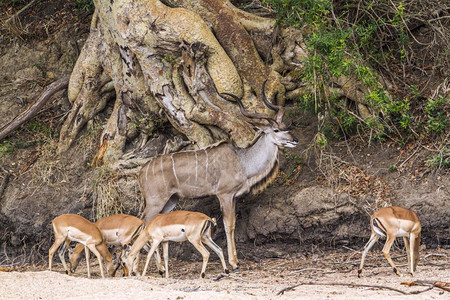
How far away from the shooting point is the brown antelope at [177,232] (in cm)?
896

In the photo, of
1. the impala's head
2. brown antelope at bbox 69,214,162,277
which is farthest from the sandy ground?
brown antelope at bbox 69,214,162,277

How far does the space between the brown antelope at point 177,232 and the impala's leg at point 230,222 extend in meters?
0.65

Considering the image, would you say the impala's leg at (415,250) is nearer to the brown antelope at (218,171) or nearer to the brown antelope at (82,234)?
the brown antelope at (218,171)

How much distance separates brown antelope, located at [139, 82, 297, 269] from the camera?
399 inches

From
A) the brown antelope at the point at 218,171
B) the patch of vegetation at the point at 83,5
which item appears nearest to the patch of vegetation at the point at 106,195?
the brown antelope at the point at 218,171

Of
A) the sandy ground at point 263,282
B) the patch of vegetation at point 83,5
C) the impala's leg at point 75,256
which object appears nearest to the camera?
the sandy ground at point 263,282

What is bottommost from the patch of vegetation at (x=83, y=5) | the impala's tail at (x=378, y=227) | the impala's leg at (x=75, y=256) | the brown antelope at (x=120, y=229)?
the impala's leg at (x=75, y=256)

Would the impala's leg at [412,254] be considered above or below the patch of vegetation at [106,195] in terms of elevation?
above

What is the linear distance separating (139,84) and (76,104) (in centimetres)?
149

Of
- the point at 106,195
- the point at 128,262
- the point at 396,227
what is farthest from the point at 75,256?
the point at 396,227

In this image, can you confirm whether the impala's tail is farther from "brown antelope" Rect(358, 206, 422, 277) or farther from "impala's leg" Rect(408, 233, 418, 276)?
"impala's leg" Rect(408, 233, 418, 276)

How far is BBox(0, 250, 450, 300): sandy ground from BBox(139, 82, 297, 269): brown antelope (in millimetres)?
1029

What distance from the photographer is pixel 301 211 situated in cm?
1034

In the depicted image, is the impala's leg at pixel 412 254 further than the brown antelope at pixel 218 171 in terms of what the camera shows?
No
